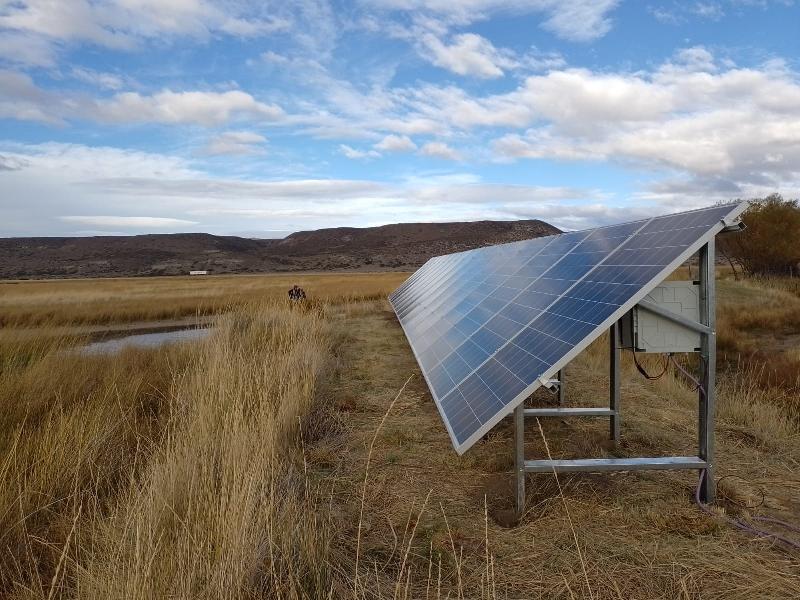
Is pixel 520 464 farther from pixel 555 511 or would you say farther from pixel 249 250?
pixel 249 250

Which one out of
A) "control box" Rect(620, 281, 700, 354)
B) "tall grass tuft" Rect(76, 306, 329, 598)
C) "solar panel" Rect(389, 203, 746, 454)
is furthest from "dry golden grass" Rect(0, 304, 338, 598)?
"control box" Rect(620, 281, 700, 354)

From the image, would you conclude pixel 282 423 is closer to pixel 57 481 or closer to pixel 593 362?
pixel 57 481

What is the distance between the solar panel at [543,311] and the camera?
4430mm

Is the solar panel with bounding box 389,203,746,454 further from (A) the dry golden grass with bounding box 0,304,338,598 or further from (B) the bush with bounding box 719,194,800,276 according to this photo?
(B) the bush with bounding box 719,194,800,276

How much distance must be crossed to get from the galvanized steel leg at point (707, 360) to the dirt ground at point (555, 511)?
429 mm

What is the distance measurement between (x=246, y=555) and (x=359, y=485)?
7.58 ft

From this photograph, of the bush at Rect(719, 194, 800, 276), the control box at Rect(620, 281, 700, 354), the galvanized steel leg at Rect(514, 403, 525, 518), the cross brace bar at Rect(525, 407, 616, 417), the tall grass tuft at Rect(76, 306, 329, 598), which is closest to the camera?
→ the tall grass tuft at Rect(76, 306, 329, 598)

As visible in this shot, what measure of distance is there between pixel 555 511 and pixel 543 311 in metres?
1.85

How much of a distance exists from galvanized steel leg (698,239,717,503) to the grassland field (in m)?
0.43

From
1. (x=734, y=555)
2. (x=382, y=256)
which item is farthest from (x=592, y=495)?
(x=382, y=256)

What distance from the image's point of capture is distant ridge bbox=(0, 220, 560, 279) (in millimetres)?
93625

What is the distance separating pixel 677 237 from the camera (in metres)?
4.86

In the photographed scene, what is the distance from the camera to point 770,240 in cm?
3541

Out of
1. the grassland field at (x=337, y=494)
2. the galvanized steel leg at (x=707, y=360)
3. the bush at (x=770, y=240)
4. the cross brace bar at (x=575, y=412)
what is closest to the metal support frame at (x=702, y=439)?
the galvanized steel leg at (x=707, y=360)
